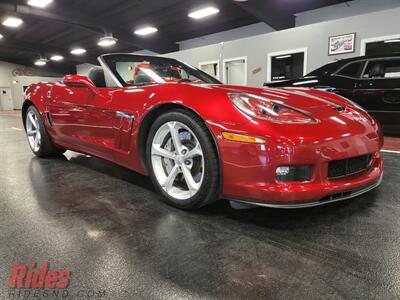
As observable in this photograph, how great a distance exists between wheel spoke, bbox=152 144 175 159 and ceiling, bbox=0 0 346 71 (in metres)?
9.00

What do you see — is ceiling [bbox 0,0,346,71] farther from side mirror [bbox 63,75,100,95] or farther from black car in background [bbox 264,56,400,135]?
side mirror [bbox 63,75,100,95]

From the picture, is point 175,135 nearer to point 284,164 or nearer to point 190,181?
point 190,181

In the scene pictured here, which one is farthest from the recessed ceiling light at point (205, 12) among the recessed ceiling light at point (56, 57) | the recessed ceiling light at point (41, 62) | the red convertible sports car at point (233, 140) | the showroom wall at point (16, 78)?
the showroom wall at point (16, 78)

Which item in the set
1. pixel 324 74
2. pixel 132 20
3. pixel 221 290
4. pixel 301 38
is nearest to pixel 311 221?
pixel 221 290

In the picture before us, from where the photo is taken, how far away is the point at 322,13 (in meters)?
10.7

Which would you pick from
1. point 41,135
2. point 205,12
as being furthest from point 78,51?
point 41,135

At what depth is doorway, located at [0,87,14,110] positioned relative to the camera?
86.9ft

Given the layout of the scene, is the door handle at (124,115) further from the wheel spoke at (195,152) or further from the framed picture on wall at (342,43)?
the framed picture on wall at (342,43)

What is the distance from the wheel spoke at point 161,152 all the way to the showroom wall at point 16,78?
28.2 metres

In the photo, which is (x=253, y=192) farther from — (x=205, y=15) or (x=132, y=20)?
(x=132, y=20)

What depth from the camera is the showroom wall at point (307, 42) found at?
22.5 feet

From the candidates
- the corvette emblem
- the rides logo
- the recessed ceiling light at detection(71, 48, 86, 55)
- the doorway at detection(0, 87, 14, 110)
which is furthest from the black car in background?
the doorway at detection(0, 87, 14, 110)

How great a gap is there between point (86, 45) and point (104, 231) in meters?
20.7

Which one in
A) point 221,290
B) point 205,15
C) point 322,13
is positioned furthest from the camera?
point 205,15
